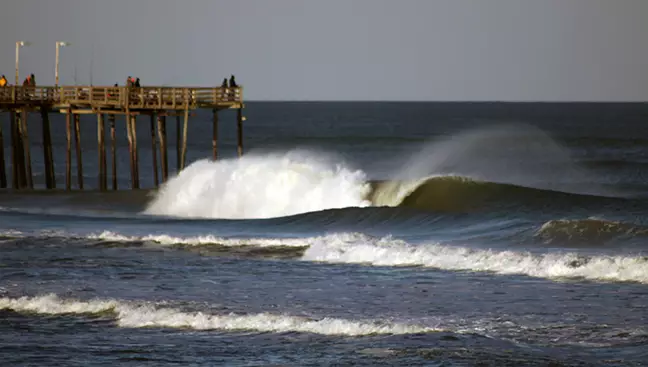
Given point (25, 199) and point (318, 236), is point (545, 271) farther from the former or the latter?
point (25, 199)

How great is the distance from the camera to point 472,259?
28.4 metres

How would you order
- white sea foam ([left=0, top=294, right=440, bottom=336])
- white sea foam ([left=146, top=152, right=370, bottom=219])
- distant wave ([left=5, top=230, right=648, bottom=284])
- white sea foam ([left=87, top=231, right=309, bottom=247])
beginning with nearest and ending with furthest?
white sea foam ([left=0, top=294, right=440, bottom=336])
distant wave ([left=5, top=230, right=648, bottom=284])
white sea foam ([left=87, top=231, right=309, bottom=247])
white sea foam ([left=146, top=152, right=370, bottom=219])

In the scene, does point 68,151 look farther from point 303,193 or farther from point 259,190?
point 303,193

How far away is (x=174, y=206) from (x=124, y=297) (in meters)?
24.0

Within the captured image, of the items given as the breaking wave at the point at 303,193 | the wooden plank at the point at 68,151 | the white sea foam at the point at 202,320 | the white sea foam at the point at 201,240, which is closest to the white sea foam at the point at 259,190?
the breaking wave at the point at 303,193

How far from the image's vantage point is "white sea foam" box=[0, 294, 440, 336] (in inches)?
779

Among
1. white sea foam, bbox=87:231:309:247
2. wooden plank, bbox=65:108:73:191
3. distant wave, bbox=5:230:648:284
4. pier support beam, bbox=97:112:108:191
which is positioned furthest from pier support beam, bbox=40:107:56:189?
white sea foam, bbox=87:231:309:247

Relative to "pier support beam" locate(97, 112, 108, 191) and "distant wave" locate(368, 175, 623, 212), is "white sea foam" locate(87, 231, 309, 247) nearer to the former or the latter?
"distant wave" locate(368, 175, 623, 212)

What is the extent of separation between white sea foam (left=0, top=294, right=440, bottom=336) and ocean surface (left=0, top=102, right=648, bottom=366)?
0.16ft

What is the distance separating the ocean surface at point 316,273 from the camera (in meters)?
18.6

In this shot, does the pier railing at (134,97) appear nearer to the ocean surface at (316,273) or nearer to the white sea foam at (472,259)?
the ocean surface at (316,273)

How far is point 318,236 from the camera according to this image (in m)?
34.7

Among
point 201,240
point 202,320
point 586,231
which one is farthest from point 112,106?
point 202,320

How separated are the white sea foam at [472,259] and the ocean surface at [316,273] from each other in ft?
0.22
